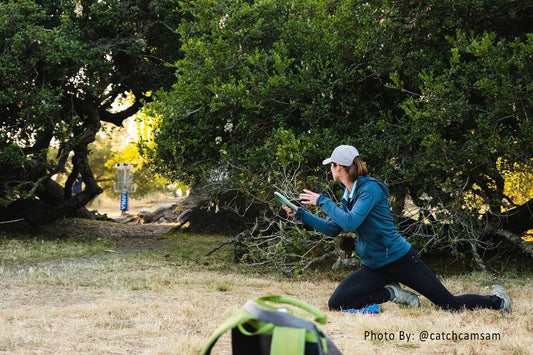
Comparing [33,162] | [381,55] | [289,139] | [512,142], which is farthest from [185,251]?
[512,142]

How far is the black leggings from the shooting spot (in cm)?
584

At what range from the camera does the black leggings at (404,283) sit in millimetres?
5840

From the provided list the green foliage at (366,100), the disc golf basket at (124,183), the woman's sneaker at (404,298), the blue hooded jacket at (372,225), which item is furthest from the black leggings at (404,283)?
the disc golf basket at (124,183)

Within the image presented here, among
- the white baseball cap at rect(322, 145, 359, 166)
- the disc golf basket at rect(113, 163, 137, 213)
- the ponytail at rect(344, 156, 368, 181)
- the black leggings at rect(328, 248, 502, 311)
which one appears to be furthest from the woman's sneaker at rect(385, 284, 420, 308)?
the disc golf basket at rect(113, 163, 137, 213)

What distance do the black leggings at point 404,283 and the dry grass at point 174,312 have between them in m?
0.15

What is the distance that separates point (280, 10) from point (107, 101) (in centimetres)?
835

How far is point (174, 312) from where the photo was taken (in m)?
6.09

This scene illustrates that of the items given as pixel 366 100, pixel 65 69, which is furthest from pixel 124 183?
pixel 366 100

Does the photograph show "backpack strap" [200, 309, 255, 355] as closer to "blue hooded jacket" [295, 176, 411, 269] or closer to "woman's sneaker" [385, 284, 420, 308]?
"blue hooded jacket" [295, 176, 411, 269]

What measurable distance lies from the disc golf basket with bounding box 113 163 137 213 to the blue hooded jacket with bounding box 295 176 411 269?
2499 cm

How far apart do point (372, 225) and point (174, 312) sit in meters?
1.91

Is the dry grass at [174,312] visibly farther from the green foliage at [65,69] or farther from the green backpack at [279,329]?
the green foliage at [65,69]

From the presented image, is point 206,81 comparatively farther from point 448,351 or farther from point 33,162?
point 448,351

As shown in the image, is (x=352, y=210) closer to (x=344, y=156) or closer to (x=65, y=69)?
(x=344, y=156)
